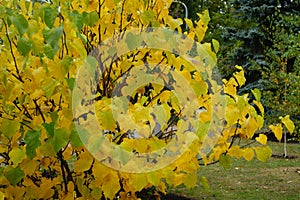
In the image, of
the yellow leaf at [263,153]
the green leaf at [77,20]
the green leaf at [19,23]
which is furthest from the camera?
the yellow leaf at [263,153]

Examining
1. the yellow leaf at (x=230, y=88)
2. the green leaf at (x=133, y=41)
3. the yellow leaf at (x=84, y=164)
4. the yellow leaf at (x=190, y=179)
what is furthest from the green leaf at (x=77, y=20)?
the yellow leaf at (x=230, y=88)

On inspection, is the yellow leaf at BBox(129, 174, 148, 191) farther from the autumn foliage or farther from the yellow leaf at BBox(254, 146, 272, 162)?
the yellow leaf at BBox(254, 146, 272, 162)

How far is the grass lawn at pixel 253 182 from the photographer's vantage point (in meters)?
6.19

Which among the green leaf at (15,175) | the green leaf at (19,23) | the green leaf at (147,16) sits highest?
the green leaf at (19,23)

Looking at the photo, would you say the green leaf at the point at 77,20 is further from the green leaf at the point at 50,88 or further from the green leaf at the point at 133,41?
the green leaf at the point at 133,41

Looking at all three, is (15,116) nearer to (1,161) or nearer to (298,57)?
(1,161)

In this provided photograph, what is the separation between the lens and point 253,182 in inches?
278

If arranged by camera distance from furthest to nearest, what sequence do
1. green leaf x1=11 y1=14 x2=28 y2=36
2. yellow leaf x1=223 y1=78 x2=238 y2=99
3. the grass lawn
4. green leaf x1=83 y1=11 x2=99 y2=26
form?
the grass lawn → yellow leaf x1=223 y1=78 x2=238 y2=99 → green leaf x1=83 y1=11 x2=99 y2=26 → green leaf x1=11 y1=14 x2=28 y2=36

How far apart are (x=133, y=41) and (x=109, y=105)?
360mm

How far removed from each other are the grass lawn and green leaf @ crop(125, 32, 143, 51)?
419 centimetres

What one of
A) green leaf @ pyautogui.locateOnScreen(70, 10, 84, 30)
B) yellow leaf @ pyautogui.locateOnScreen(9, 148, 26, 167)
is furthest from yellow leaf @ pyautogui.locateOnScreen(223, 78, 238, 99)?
yellow leaf @ pyautogui.locateOnScreen(9, 148, 26, 167)

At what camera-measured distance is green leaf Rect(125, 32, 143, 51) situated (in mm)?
1736

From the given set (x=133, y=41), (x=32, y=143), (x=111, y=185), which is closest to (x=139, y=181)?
(x=111, y=185)

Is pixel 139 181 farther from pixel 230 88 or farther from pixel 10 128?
pixel 230 88
